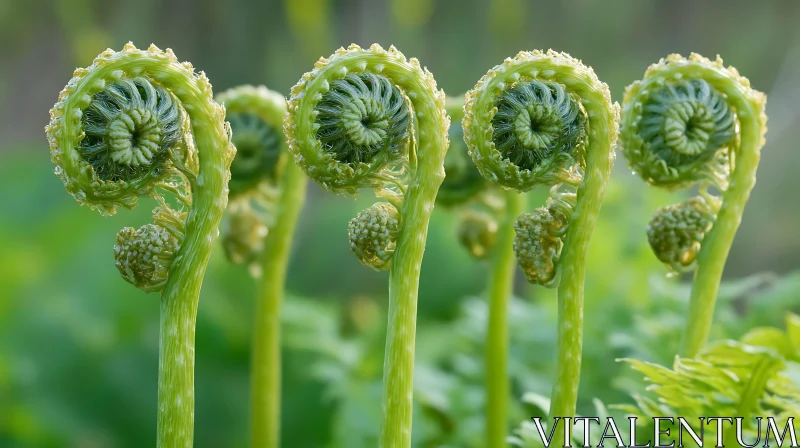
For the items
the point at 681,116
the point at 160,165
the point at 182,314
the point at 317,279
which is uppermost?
the point at 317,279

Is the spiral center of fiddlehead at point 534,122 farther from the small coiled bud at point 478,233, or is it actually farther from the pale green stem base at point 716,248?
the small coiled bud at point 478,233

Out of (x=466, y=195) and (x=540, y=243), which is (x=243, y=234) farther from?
(x=540, y=243)

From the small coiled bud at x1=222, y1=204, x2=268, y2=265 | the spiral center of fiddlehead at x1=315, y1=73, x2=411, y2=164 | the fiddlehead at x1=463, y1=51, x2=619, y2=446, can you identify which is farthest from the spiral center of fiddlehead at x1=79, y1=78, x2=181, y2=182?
the small coiled bud at x1=222, y1=204, x2=268, y2=265

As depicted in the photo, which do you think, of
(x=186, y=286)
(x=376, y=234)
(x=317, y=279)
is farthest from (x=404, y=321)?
(x=317, y=279)

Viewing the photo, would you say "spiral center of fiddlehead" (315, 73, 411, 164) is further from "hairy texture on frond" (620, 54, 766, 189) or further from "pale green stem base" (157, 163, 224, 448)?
"hairy texture on frond" (620, 54, 766, 189)

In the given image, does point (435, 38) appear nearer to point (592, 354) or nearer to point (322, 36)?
point (322, 36)

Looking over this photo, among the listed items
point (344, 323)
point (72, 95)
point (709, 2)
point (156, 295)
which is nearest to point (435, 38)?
point (709, 2)
